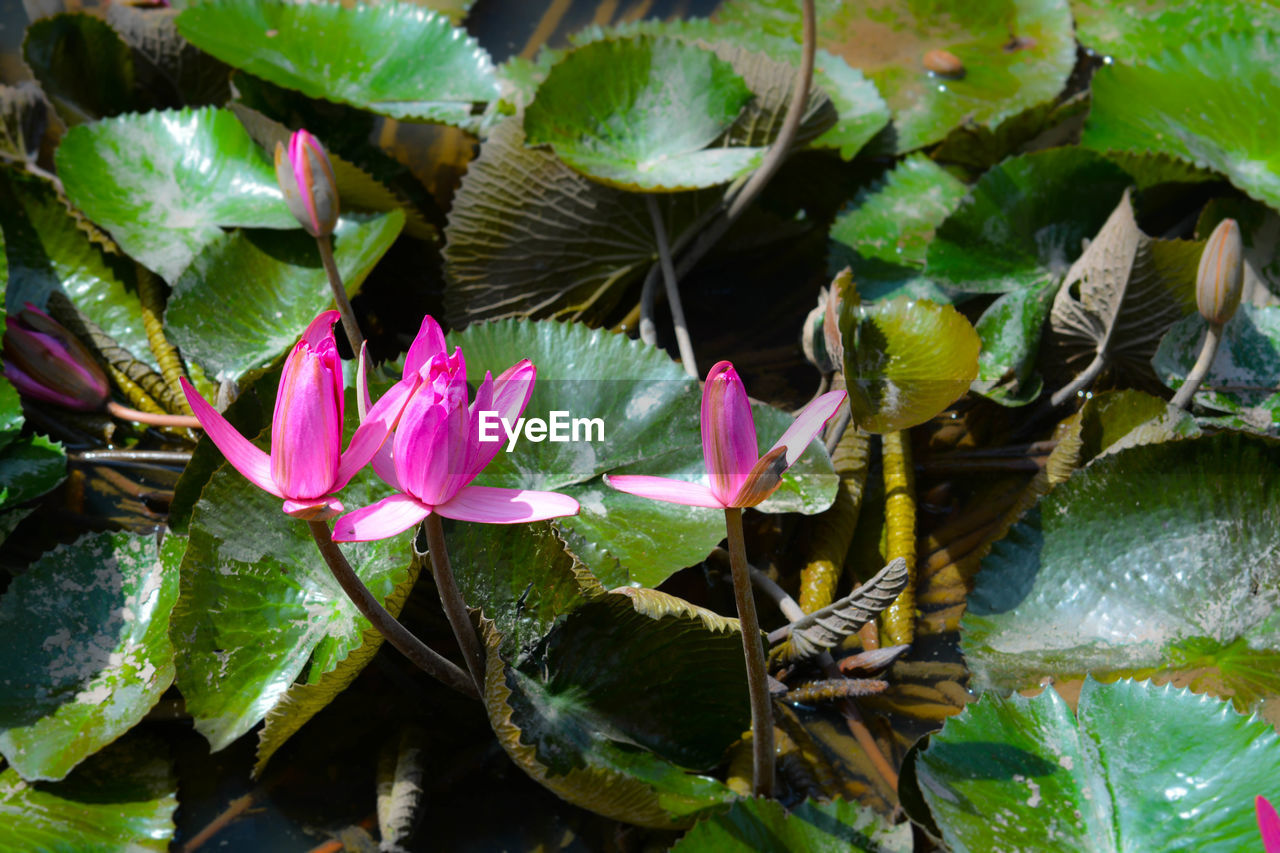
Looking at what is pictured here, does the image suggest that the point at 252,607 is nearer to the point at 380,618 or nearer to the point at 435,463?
the point at 380,618

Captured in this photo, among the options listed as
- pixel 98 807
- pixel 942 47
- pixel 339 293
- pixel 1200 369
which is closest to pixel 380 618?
pixel 98 807

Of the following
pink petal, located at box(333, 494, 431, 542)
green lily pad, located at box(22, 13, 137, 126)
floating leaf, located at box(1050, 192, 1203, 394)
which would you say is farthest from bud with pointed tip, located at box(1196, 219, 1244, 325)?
green lily pad, located at box(22, 13, 137, 126)

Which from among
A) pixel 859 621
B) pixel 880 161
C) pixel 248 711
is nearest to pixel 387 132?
pixel 880 161

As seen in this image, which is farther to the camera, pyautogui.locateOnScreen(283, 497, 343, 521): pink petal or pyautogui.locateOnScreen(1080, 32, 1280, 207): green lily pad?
pyautogui.locateOnScreen(1080, 32, 1280, 207): green lily pad

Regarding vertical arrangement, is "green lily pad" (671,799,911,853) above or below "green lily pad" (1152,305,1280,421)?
below

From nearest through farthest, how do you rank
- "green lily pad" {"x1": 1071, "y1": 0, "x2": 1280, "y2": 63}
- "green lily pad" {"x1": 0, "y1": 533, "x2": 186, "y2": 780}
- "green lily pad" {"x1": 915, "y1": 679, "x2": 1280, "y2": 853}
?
"green lily pad" {"x1": 915, "y1": 679, "x2": 1280, "y2": 853}, "green lily pad" {"x1": 0, "y1": 533, "x2": 186, "y2": 780}, "green lily pad" {"x1": 1071, "y1": 0, "x2": 1280, "y2": 63}

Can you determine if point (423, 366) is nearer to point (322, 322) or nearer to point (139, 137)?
point (322, 322)

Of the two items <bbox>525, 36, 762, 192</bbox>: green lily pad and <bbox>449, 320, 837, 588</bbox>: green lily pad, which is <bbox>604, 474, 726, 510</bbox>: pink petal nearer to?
<bbox>449, 320, 837, 588</bbox>: green lily pad

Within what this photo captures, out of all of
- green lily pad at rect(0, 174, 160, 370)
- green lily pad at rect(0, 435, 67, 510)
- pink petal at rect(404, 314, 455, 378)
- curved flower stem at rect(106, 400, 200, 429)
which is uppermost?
pink petal at rect(404, 314, 455, 378)
